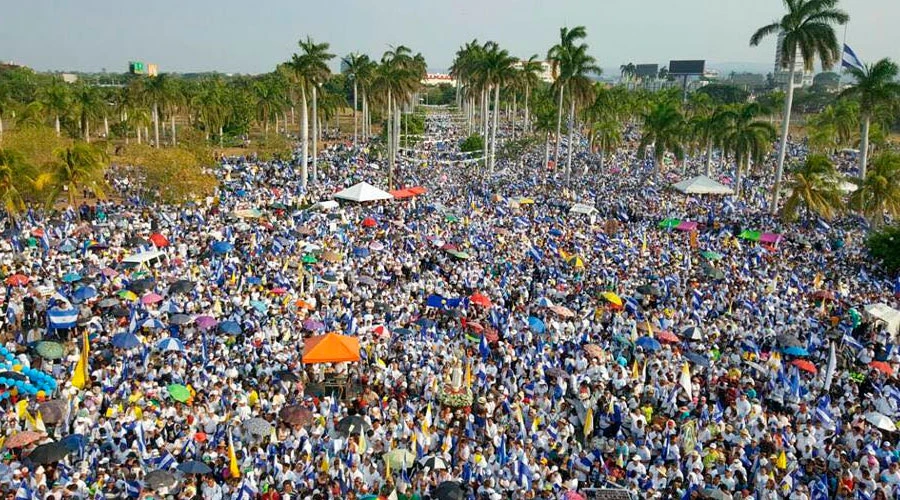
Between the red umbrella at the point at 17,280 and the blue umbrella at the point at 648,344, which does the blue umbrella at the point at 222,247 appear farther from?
the blue umbrella at the point at 648,344

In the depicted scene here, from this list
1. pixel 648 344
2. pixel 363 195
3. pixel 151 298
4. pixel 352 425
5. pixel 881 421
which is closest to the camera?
pixel 352 425

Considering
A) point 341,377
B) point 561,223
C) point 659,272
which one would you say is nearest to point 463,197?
point 561,223

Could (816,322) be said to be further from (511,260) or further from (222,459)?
(222,459)

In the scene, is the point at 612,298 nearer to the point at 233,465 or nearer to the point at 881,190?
the point at 233,465

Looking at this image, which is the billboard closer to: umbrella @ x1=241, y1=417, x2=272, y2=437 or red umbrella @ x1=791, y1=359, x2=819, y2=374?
red umbrella @ x1=791, y1=359, x2=819, y2=374

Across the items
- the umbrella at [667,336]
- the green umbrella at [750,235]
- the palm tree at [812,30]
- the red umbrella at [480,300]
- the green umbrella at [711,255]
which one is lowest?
the umbrella at [667,336]

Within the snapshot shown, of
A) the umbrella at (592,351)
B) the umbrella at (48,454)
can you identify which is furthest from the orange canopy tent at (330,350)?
the umbrella at (592,351)

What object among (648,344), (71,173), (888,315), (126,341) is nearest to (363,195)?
(71,173)
